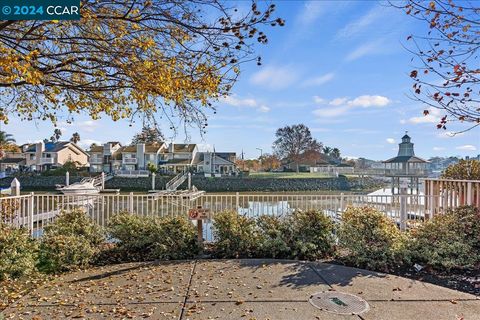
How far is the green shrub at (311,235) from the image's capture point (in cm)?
520

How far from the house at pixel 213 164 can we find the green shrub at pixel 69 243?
1577 inches

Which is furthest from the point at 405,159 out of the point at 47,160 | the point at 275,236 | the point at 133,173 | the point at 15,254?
the point at 47,160

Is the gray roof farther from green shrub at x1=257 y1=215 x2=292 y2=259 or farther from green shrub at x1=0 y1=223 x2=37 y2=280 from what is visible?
green shrub at x1=0 y1=223 x2=37 y2=280

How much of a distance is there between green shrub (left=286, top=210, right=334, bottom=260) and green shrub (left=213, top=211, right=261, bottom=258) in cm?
58

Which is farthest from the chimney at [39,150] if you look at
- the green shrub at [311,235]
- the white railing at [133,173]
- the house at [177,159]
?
the green shrub at [311,235]

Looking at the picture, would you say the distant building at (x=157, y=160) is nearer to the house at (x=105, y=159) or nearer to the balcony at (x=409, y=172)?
the house at (x=105, y=159)

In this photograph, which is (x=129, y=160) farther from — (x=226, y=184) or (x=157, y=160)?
(x=226, y=184)

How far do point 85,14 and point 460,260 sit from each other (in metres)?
5.74

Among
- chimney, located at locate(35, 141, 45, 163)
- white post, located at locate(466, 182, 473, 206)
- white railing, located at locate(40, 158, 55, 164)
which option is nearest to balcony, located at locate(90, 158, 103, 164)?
white railing, located at locate(40, 158, 55, 164)

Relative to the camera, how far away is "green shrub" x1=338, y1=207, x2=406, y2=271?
4734 millimetres

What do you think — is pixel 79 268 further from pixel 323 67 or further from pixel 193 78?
pixel 323 67

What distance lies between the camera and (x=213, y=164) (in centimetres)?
4662

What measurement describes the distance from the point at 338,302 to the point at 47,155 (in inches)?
2065

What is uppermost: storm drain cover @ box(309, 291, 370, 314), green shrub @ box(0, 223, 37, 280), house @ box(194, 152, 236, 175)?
house @ box(194, 152, 236, 175)
